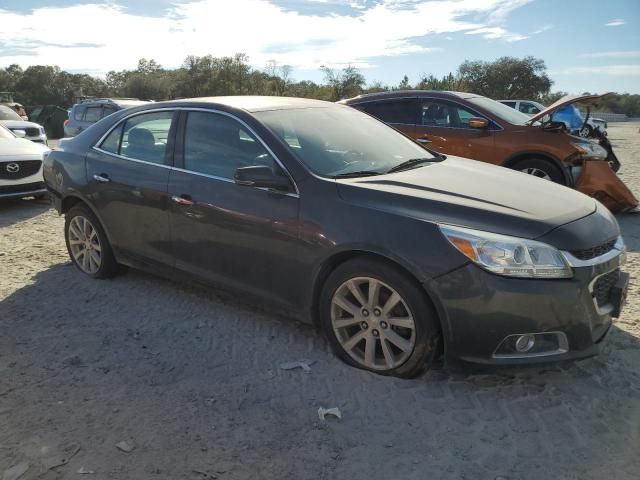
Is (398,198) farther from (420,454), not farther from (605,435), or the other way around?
(605,435)

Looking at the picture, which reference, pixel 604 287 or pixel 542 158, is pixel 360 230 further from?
pixel 542 158

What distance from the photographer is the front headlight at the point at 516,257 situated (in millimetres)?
2738

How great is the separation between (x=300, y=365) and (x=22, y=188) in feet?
21.7

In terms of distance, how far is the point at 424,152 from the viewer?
4293 mm

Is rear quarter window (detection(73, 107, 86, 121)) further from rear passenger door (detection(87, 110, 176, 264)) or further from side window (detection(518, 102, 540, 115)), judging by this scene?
side window (detection(518, 102, 540, 115))

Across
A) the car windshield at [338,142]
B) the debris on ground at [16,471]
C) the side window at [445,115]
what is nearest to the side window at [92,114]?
the side window at [445,115]

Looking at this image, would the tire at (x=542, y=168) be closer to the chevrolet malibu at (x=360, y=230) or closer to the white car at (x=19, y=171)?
the chevrolet malibu at (x=360, y=230)

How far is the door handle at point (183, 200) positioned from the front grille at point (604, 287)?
263 cm

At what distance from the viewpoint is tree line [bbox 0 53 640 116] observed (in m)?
38.0

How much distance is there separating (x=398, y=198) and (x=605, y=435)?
160 centimetres

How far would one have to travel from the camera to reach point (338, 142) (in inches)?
150

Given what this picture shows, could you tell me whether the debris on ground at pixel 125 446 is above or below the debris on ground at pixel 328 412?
below

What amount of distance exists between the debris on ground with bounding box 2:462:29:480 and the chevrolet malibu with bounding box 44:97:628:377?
1.62m

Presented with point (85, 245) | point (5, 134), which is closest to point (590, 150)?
point (85, 245)
